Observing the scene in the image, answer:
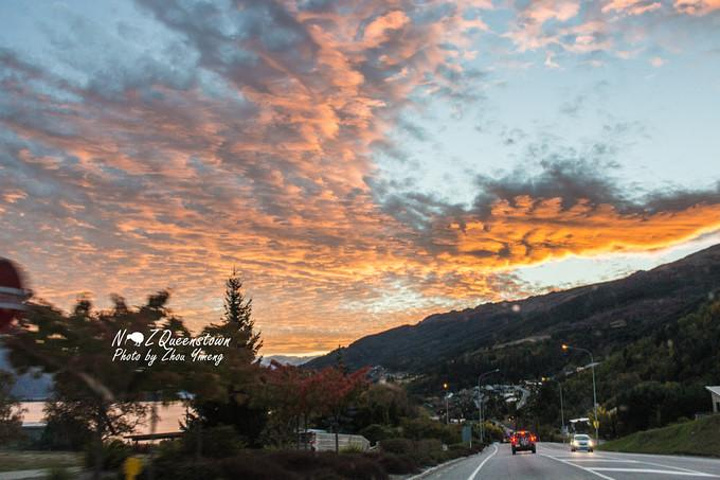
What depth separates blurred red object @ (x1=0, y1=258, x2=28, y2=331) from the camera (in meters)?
5.16

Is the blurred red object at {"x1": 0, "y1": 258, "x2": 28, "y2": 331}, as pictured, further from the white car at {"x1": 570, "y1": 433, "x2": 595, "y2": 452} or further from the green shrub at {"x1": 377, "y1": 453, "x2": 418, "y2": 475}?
the white car at {"x1": 570, "y1": 433, "x2": 595, "y2": 452}

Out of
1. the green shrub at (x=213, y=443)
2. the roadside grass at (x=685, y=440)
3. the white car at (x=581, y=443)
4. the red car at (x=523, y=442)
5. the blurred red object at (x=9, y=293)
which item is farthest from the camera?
the white car at (x=581, y=443)

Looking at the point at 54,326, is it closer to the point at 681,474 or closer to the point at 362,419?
the point at 681,474

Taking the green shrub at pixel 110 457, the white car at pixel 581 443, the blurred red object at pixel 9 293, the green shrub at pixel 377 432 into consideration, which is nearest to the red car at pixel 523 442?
the white car at pixel 581 443

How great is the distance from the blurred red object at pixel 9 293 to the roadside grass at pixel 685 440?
4611 centimetres

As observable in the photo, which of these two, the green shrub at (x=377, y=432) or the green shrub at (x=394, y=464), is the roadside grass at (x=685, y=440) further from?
the green shrub at (x=394, y=464)

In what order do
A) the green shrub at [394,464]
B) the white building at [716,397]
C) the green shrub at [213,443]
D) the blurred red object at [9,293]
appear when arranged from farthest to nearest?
the white building at [716,397]
the green shrub at [394,464]
the green shrub at [213,443]
the blurred red object at [9,293]

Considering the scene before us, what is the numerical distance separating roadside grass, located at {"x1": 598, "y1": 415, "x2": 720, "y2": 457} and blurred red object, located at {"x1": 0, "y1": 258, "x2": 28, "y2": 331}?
151 feet

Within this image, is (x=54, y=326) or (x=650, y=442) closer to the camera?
(x=54, y=326)

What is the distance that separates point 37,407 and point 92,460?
34486 mm

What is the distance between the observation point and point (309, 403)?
27.3 metres

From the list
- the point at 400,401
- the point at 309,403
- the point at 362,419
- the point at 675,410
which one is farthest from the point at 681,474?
the point at 675,410

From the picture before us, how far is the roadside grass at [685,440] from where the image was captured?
45.0 meters

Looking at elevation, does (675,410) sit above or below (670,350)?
below
